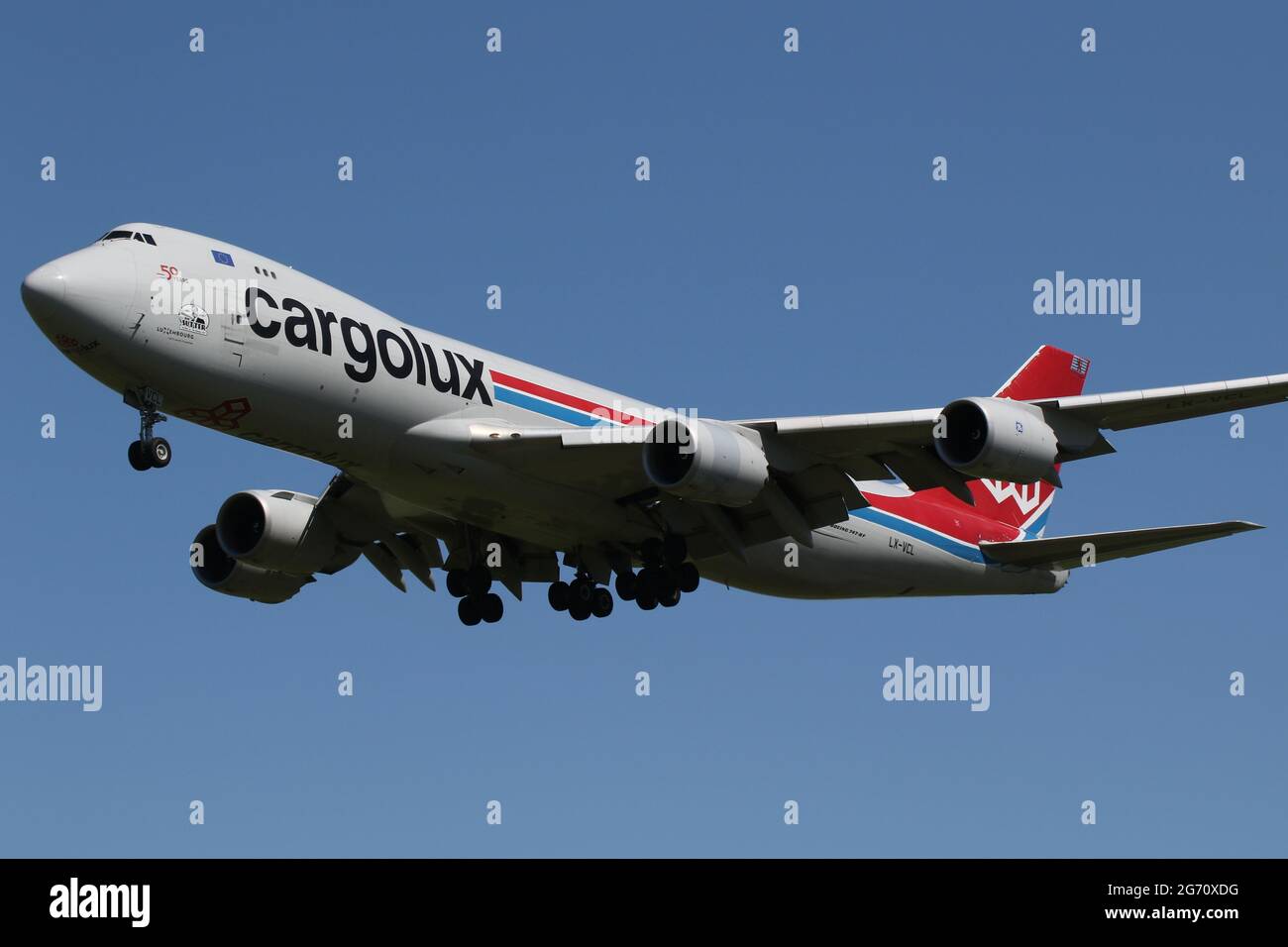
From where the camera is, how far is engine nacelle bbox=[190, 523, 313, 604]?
39906 mm

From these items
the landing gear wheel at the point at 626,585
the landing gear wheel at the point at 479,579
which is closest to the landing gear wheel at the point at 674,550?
the landing gear wheel at the point at 626,585

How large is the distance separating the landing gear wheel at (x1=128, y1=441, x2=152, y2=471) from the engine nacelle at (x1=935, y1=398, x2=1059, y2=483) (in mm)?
13857

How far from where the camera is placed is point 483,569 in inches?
1511

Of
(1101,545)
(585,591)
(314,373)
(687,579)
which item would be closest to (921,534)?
(1101,545)

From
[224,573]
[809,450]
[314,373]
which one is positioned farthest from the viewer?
[224,573]

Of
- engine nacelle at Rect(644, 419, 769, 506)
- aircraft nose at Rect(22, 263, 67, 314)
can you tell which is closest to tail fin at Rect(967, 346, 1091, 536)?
engine nacelle at Rect(644, 419, 769, 506)

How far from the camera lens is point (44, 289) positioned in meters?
28.8

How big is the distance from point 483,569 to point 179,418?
9036mm

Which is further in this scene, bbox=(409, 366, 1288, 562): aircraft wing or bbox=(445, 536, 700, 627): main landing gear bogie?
bbox=(445, 536, 700, 627): main landing gear bogie

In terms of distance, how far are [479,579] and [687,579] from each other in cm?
486

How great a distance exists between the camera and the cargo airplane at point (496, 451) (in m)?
30.3

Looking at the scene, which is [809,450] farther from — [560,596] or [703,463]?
[560,596]

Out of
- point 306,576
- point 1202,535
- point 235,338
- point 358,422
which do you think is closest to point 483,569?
point 306,576

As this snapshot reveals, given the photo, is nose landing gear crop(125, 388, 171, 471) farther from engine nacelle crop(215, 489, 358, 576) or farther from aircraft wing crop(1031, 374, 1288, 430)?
aircraft wing crop(1031, 374, 1288, 430)
